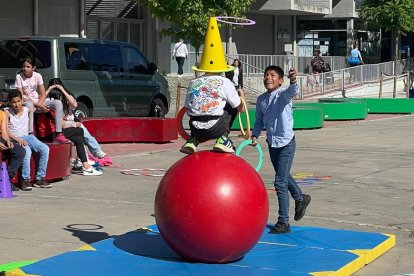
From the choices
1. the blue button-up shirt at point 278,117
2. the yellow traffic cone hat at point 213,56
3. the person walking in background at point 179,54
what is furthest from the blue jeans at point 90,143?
the person walking in background at point 179,54

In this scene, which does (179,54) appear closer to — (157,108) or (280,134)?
(157,108)

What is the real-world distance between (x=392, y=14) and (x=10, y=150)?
3375cm

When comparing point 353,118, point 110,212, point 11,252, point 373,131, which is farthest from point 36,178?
point 353,118

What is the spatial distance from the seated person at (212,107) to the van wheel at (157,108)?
43.7 ft

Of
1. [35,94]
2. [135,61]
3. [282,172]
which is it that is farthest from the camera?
[135,61]

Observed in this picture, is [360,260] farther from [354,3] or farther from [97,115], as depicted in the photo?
[354,3]

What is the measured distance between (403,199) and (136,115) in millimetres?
10209

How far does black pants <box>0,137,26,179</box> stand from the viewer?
11.8 m

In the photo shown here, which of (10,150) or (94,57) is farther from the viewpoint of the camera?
(94,57)

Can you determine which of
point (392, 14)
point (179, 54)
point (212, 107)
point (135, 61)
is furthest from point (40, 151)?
point (392, 14)

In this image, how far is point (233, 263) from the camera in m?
7.56

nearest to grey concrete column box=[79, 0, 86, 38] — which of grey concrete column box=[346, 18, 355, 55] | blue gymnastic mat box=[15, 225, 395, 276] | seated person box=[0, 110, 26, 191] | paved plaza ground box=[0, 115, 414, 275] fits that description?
paved plaza ground box=[0, 115, 414, 275]

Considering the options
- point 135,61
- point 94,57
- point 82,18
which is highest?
point 82,18

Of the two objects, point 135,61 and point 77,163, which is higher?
point 135,61
